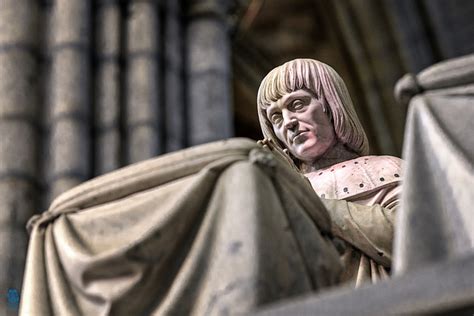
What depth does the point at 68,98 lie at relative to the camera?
491 cm

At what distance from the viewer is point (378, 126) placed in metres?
9.56

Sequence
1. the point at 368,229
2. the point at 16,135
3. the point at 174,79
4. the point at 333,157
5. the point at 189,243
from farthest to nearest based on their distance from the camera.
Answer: the point at 174,79
the point at 16,135
the point at 333,157
the point at 368,229
the point at 189,243

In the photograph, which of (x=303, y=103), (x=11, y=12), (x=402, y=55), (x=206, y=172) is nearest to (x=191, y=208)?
(x=206, y=172)

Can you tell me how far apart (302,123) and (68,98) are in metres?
2.55

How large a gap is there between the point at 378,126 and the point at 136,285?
786 centimetres

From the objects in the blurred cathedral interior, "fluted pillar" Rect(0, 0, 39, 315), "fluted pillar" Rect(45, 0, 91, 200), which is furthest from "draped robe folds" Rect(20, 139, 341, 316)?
"fluted pillar" Rect(45, 0, 91, 200)

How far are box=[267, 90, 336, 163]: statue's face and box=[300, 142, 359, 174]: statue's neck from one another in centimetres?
2

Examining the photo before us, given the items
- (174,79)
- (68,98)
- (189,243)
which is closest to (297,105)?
(189,243)

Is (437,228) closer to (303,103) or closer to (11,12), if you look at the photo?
(303,103)

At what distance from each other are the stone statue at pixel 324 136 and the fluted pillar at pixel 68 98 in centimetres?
224

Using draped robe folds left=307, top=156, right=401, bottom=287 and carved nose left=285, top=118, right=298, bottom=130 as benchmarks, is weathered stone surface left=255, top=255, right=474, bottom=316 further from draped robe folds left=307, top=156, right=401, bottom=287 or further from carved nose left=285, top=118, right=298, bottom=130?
carved nose left=285, top=118, right=298, bottom=130

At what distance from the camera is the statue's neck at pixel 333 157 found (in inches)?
101

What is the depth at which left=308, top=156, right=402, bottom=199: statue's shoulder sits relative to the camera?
2.42 metres

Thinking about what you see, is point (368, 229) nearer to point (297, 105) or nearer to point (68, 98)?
point (297, 105)
